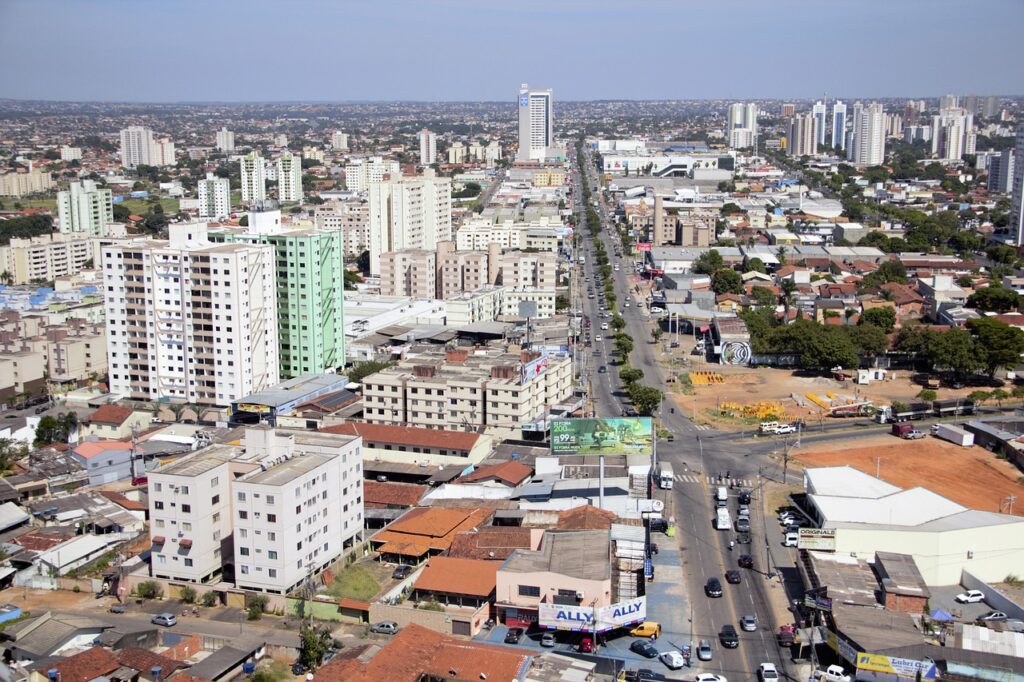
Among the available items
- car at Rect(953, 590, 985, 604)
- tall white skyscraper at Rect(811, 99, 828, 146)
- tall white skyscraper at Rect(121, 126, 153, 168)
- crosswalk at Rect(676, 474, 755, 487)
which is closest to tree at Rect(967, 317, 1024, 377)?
crosswalk at Rect(676, 474, 755, 487)

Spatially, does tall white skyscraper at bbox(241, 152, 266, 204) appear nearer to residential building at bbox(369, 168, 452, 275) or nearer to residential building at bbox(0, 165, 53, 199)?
residential building at bbox(0, 165, 53, 199)

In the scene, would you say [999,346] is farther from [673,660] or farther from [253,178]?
[253,178]

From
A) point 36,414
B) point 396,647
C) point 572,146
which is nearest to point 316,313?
point 36,414

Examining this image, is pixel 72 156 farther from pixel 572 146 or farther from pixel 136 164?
pixel 572 146

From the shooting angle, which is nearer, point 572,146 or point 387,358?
point 387,358

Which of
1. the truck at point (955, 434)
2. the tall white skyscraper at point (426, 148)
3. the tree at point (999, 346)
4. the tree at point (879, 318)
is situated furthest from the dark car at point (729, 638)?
the tall white skyscraper at point (426, 148)

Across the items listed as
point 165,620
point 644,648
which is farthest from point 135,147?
point 644,648
